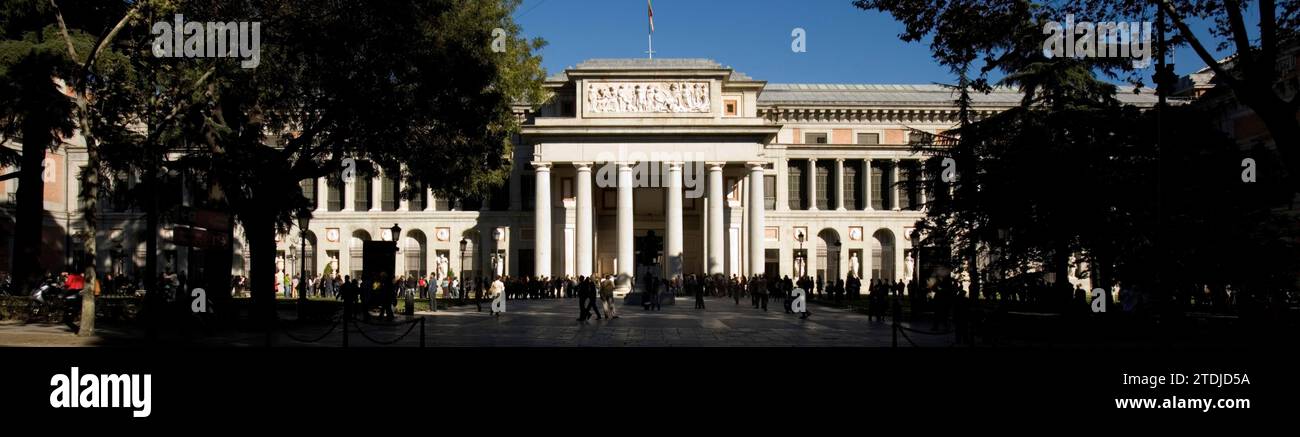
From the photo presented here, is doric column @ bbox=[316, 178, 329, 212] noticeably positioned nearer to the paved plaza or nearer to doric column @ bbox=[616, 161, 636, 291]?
doric column @ bbox=[616, 161, 636, 291]

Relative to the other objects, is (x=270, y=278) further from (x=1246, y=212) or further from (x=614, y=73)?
(x=614, y=73)

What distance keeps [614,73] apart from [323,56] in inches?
1598

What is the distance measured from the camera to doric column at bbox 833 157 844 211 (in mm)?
78562

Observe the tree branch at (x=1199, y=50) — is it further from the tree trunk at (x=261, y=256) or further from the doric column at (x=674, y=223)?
the doric column at (x=674, y=223)

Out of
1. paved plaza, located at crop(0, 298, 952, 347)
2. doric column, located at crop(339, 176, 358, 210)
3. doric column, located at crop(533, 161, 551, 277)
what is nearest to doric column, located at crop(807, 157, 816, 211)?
doric column, located at crop(533, 161, 551, 277)

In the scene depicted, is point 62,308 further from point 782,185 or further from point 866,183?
point 866,183

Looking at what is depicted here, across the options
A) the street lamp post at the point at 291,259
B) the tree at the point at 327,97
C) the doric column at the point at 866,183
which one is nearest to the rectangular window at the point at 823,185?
the doric column at the point at 866,183

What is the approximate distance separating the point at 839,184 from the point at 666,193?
14517 millimetres

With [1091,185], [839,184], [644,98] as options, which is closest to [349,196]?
[644,98]

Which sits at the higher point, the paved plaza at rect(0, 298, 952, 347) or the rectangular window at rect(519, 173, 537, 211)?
the rectangular window at rect(519, 173, 537, 211)

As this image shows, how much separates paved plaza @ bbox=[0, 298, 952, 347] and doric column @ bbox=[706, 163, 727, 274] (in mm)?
28245

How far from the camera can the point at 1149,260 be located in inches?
936

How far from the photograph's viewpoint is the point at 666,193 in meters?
73.6
